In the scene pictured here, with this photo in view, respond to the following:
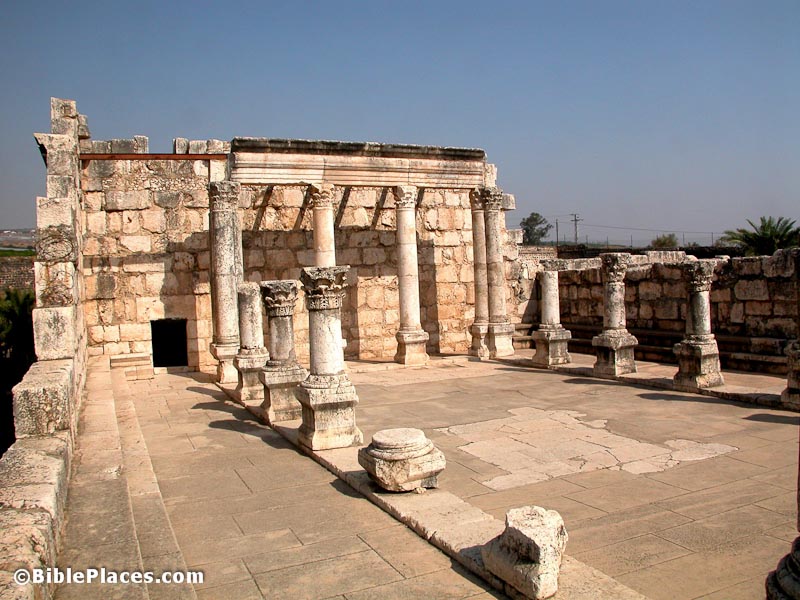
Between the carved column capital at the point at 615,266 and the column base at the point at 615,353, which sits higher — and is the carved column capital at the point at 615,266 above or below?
above

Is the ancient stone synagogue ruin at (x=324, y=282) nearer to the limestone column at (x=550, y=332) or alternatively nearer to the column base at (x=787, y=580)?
the limestone column at (x=550, y=332)

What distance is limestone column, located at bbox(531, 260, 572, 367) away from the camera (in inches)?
559

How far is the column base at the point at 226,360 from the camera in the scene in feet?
43.6

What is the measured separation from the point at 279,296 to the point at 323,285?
1.71m

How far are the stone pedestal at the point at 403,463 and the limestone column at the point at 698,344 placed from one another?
6.22 meters

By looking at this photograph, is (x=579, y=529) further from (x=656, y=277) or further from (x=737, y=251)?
(x=737, y=251)

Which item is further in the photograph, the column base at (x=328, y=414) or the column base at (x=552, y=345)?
the column base at (x=552, y=345)

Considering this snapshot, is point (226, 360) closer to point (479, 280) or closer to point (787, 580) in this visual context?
point (479, 280)

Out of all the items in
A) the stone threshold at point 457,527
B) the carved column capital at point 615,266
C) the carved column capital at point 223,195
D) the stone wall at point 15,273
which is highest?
the carved column capital at point 223,195

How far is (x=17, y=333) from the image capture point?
18.0 meters

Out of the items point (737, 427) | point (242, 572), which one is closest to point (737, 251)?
point (737, 427)

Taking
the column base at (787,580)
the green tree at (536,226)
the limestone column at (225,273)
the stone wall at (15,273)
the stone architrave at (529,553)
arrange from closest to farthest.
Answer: the column base at (787,580) → the stone architrave at (529,553) → the limestone column at (225,273) → the stone wall at (15,273) → the green tree at (536,226)

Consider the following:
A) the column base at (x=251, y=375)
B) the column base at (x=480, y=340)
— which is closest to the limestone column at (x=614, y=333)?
the column base at (x=480, y=340)

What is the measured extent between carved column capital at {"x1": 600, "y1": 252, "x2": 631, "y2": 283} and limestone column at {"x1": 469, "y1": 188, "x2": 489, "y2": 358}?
4.03 meters
